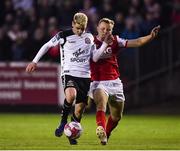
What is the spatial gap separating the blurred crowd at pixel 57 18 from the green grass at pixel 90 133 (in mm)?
2433

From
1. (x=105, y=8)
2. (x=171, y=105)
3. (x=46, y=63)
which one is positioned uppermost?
(x=105, y=8)

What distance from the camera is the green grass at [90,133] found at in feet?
42.4

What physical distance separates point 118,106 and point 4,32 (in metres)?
11.2

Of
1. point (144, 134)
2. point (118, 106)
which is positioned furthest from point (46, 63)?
point (118, 106)

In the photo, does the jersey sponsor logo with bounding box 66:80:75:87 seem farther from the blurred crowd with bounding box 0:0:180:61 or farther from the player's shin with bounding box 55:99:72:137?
the blurred crowd with bounding box 0:0:180:61

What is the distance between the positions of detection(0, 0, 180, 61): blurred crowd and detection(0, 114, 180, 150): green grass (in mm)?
2433

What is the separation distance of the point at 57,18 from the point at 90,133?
9.08 metres

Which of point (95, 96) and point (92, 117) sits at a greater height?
point (95, 96)

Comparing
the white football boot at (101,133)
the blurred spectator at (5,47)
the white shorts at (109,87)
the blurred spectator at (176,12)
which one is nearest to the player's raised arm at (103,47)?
the white shorts at (109,87)

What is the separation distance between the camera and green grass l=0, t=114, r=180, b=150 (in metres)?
12.9

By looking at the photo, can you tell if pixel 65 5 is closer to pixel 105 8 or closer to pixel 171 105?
pixel 105 8

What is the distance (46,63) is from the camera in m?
23.3

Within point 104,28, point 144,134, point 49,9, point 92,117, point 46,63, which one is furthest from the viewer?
point 49,9

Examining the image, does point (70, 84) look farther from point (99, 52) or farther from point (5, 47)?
point (5, 47)
